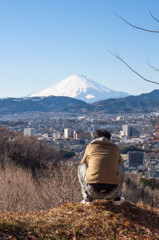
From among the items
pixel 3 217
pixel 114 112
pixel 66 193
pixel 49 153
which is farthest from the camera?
pixel 114 112

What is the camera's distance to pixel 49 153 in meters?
35.5

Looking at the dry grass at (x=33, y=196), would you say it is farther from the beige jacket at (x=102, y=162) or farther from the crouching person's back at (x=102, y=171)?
the beige jacket at (x=102, y=162)

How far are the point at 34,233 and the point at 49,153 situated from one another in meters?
31.6

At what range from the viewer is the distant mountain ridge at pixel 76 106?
391 feet

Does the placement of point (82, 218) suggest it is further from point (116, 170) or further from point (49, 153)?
point (49, 153)

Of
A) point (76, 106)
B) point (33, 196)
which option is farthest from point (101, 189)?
point (76, 106)

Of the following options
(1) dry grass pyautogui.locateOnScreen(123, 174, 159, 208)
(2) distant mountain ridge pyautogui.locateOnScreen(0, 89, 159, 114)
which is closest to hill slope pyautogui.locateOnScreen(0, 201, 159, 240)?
(1) dry grass pyautogui.locateOnScreen(123, 174, 159, 208)

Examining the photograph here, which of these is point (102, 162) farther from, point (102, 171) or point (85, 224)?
point (85, 224)

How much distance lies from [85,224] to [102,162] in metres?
0.86

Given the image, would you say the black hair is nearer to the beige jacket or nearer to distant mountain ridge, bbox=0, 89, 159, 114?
the beige jacket

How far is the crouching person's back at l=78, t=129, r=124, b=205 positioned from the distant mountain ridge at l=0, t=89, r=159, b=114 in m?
105

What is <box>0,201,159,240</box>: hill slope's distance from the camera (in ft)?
13.5

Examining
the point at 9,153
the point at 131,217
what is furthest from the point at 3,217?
the point at 9,153

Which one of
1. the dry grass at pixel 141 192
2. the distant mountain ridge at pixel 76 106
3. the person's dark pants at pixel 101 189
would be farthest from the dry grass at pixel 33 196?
the distant mountain ridge at pixel 76 106
